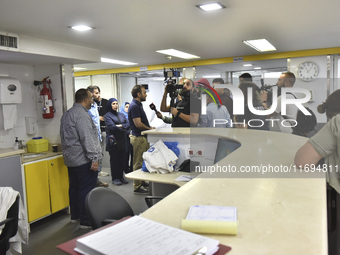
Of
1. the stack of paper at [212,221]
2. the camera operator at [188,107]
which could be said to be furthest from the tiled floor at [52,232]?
the stack of paper at [212,221]

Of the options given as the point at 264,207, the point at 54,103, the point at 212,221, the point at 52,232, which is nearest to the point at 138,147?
the point at 54,103

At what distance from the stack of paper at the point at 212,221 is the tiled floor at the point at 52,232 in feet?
8.67

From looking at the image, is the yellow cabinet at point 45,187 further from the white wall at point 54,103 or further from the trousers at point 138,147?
the trousers at point 138,147

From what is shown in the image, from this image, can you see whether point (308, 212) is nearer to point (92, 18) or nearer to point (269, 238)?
point (269, 238)

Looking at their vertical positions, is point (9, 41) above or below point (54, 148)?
above

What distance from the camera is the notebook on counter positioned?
840 millimetres

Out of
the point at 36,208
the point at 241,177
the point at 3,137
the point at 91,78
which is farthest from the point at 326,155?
the point at 91,78

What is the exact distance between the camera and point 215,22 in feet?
12.1

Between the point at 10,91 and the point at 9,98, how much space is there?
0.10 metres

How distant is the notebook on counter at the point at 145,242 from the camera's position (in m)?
0.84

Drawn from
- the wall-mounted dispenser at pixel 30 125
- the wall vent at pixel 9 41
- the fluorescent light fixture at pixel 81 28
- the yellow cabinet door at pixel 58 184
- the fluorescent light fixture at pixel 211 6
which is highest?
the fluorescent light fixture at pixel 81 28

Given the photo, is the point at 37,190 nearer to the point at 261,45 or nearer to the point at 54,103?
the point at 54,103

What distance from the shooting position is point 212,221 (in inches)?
39.8

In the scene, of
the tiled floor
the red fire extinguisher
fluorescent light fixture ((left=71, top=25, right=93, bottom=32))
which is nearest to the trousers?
the tiled floor
